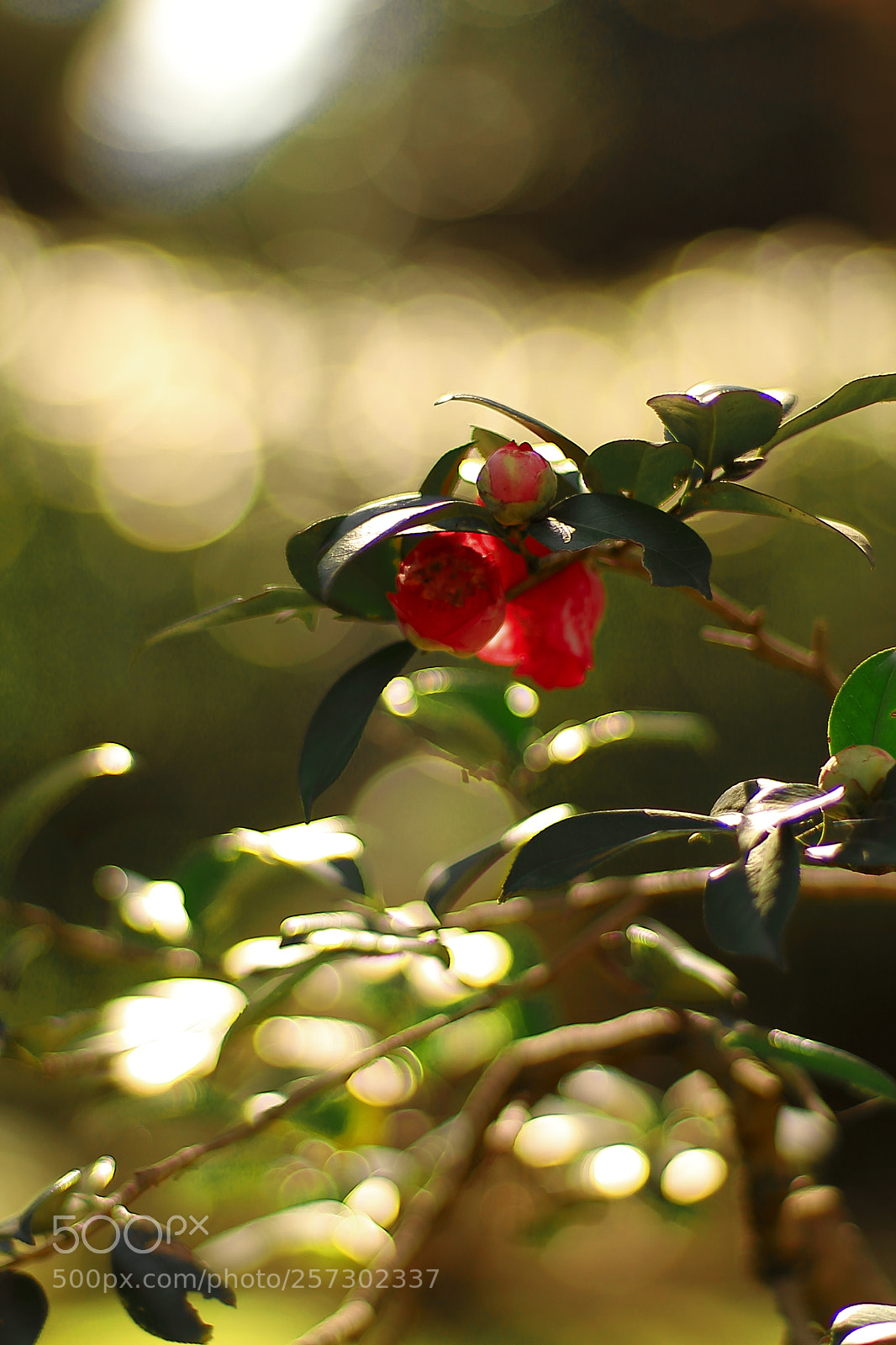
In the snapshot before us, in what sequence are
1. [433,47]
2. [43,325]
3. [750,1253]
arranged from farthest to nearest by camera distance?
1. [433,47]
2. [43,325]
3. [750,1253]

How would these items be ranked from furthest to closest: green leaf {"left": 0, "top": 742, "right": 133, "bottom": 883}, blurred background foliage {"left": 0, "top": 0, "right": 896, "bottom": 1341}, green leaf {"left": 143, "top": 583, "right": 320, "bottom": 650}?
blurred background foliage {"left": 0, "top": 0, "right": 896, "bottom": 1341}, green leaf {"left": 0, "top": 742, "right": 133, "bottom": 883}, green leaf {"left": 143, "top": 583, "right": 320, "bottom": 650}

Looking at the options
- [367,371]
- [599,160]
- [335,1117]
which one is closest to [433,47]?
[599,160]

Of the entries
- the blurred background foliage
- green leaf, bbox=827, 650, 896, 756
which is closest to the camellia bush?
green leaf, bbox=827, 650, 896, 756

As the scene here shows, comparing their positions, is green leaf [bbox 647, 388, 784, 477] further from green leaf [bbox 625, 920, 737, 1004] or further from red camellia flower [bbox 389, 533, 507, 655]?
green leaf [bbox 625, 920, 737, 1004]

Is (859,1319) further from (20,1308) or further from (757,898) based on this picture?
(20,1308)

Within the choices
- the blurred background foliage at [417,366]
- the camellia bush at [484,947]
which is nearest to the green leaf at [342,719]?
the camellia bush at [484,947]

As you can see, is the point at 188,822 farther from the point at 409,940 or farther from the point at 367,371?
the point at 409,940

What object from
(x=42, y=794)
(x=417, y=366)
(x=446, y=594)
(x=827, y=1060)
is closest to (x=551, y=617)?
(x=446, y=594)
